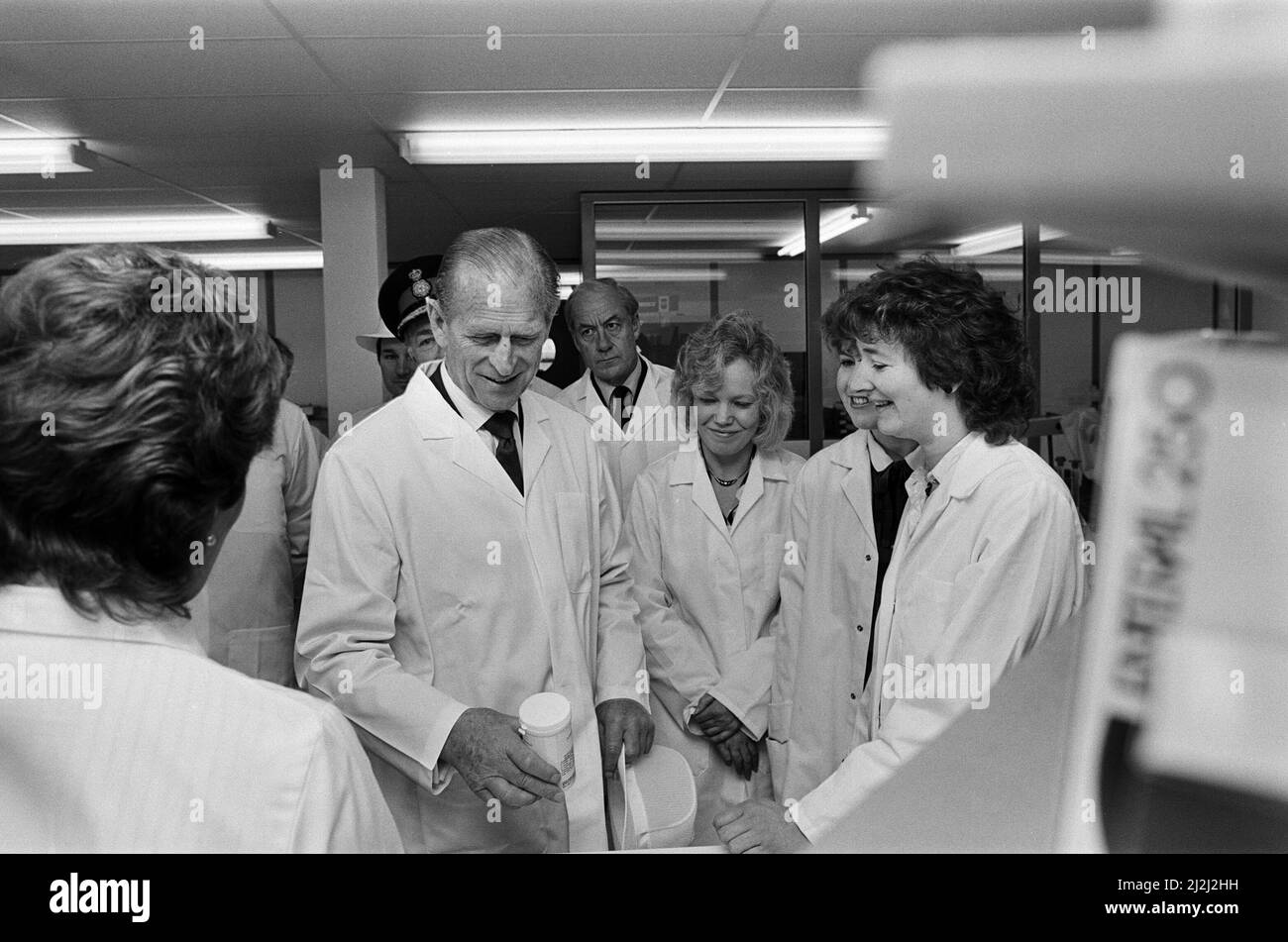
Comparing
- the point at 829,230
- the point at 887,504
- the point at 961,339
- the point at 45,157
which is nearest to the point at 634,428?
the point at 887,504

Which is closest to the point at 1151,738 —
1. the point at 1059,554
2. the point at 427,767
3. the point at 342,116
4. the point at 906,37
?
the point at 1059,554

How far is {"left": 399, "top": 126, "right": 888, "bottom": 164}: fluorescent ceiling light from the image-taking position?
2.28m

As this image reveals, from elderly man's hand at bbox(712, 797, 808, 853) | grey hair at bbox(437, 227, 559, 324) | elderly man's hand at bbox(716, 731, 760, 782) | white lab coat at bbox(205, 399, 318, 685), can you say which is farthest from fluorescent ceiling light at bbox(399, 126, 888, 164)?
elderly man's hand at bbox(712, 797, 808, 853)

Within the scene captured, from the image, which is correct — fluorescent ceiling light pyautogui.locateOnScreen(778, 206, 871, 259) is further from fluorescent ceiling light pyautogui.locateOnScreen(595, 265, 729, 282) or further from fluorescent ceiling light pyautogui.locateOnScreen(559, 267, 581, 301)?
fluorescent ceiling light pyautogui.locateOnScreen(559, 267, 581, 301)

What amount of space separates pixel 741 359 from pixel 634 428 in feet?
1.05

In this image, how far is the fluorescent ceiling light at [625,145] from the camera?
7.49 ft

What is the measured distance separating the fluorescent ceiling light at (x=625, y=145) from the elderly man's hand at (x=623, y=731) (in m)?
1.41

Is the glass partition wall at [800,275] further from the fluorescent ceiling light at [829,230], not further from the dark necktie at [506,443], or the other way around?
the dark necktie at [506,443]

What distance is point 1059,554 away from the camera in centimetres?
102

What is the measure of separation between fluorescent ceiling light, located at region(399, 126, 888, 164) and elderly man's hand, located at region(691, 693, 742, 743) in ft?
4.26

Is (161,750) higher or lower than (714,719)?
higher

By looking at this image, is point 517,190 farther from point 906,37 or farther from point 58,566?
point 58,566

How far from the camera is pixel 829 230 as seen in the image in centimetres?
270

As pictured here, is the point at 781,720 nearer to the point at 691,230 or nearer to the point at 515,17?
the point at 515,17
